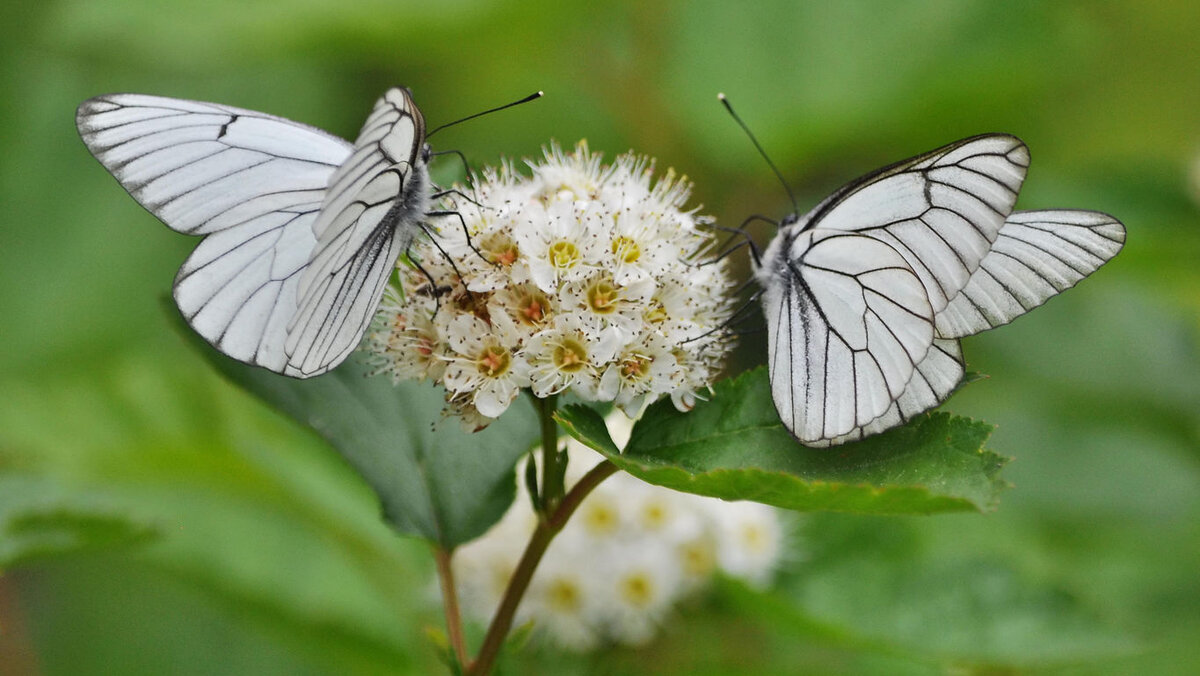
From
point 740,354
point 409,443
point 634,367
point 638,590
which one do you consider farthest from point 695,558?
point 634,367

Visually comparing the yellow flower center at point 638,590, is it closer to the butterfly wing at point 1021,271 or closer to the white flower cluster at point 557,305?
the white flower cluster at point 557,305

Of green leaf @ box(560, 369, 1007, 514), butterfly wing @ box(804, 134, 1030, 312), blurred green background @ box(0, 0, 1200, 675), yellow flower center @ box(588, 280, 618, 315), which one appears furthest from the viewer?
blurred green background @ box(0, 0, 1200, 675)

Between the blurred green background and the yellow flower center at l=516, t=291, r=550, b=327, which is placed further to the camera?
the blurred green background

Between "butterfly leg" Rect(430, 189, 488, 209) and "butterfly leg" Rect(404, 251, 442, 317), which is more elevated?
"butterfly leg" Rect(430, 189, 488, 209)

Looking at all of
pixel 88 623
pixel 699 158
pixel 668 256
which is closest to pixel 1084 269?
pixel 668 256

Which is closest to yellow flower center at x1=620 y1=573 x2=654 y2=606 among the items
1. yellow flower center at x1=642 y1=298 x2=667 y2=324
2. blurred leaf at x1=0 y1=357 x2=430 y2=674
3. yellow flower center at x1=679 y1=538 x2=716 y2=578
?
yellow flower center at x1=679 y1=538 x2=716 y2=578

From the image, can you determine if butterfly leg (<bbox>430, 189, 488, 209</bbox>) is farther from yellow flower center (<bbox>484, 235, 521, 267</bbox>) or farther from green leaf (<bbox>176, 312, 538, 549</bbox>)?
green leaf (<bbox>176, 312, 538, 549</bbox>)

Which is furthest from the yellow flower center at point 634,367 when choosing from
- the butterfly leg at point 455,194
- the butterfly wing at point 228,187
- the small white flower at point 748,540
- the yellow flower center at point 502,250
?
the small white flower at point 748,540

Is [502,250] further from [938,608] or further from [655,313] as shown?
[938,608]
